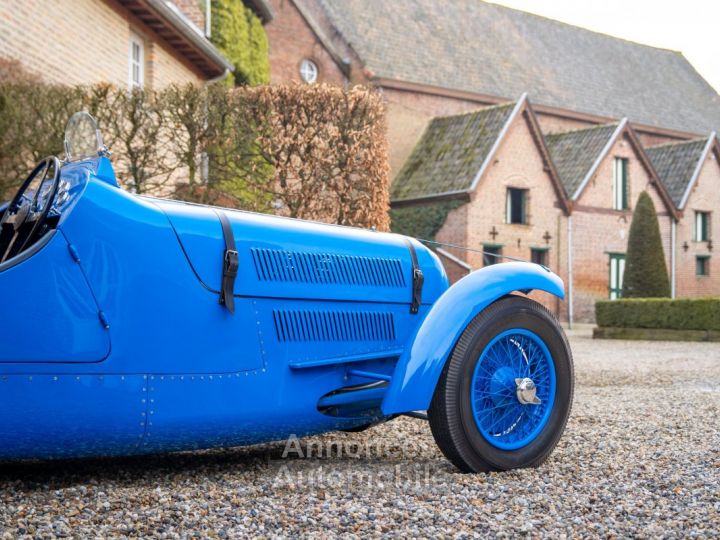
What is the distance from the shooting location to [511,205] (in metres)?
25.9

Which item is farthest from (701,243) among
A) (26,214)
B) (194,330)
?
(26,214)

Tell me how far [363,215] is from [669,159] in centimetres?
2225

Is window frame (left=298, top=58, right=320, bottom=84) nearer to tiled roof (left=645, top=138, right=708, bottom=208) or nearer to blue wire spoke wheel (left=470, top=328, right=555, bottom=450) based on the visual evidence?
tiled roof (left=645, top=138, right=708, bottom=208)

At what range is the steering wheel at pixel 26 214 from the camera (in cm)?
349

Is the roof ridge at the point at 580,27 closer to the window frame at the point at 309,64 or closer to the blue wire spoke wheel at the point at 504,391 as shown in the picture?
the window frame at the point at 309,64

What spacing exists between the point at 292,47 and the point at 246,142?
17.7 meters

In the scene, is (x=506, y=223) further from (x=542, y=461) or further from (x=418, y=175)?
(x=542, y=461)

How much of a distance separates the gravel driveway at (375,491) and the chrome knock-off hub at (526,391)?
0.33 m

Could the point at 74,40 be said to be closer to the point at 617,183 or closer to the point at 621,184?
the point at 617,183

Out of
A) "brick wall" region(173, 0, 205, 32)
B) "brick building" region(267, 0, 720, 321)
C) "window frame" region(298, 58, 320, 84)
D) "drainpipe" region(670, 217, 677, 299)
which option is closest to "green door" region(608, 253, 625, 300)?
"brick building" region(267, 0, 720, 321)

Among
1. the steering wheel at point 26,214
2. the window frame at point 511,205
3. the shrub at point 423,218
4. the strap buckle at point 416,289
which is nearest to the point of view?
the steering wheel at point 26,214

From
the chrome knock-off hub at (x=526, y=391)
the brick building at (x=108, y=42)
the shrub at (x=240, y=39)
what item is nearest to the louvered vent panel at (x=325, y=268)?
the chrome knock-off hub at (x=526, y=391)

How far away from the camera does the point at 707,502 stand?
11.9ft

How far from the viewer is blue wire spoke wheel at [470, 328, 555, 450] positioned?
4.12 metres
